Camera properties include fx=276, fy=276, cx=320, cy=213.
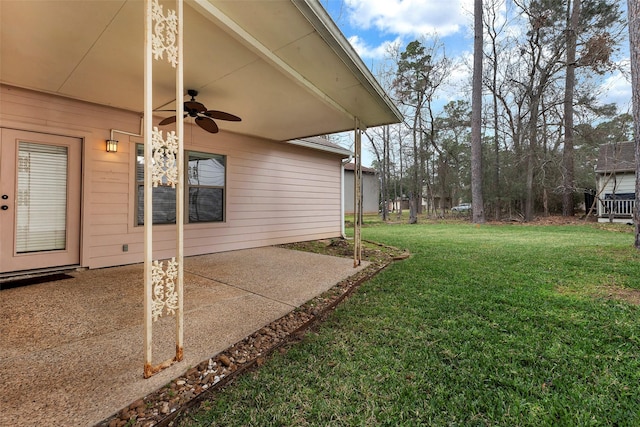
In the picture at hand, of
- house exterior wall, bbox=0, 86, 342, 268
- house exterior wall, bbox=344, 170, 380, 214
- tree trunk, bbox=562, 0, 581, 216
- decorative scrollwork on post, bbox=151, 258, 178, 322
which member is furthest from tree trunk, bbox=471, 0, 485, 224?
decorative scrollwork on post, bbox=151, 258, 178, 322

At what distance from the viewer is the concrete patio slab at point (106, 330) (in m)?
1.45

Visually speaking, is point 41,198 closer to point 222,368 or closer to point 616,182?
point 222,368

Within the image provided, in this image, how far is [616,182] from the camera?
12422 mm

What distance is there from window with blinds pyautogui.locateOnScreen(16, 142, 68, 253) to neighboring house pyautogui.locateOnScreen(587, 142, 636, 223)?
16427 millimetres

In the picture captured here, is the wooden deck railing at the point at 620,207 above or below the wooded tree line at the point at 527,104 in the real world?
below

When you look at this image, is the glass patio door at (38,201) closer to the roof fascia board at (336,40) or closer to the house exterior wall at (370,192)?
the roof fascia board at (336,40)

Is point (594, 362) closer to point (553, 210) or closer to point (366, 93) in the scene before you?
point (366, 93)

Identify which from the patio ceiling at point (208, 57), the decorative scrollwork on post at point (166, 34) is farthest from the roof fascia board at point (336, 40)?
the decorative scrollwork on post at point (166, 34)

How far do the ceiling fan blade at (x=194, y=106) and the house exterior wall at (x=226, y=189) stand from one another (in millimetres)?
1703

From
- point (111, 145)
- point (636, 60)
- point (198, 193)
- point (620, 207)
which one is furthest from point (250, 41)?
point (620, 207)

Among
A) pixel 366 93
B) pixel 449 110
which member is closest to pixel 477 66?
pixel 449 110

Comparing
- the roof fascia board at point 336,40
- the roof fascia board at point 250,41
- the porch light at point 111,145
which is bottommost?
the porch light at point 111,145

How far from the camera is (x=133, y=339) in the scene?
82.9 inches

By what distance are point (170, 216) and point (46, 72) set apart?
256cm
